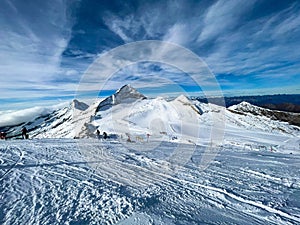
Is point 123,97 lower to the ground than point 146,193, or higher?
higher

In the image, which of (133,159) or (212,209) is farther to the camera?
(133,159)

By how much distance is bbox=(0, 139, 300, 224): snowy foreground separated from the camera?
4.14 m

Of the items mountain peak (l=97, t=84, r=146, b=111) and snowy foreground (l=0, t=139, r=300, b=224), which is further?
mountain peak (l=97, t=84, r=146, b=111)

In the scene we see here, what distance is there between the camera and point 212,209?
4500 mm

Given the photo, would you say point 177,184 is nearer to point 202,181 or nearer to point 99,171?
point 202,181

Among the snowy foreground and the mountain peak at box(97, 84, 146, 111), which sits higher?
the mountain peak at box(97, 84, 146, 111)

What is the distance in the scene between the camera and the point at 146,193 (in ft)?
17.4

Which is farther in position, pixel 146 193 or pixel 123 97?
pixel 123 97

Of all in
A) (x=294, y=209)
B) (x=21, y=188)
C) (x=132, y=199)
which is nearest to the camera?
(x=294, y=209)

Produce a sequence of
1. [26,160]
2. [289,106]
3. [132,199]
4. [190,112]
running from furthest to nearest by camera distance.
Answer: [289,106] < [190,112] < [26,160] < [132,199]

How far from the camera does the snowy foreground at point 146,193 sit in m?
4.14

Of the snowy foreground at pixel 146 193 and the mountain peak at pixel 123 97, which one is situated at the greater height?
the mountain peak at pixel 123 97

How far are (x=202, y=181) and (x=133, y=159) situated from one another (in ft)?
12.4

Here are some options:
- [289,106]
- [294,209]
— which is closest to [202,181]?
[294,209]
